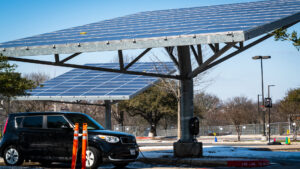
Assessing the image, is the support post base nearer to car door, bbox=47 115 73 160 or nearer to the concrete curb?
the concrete curb

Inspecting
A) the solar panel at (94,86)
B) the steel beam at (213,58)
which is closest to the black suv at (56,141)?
the steel beam at (213,58)

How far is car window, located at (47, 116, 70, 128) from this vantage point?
13.2m

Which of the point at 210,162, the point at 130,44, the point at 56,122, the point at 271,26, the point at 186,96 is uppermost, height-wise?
the point at 271,26

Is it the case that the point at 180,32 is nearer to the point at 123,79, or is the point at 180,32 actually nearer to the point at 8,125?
the point at 8,125

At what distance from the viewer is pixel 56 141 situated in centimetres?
1293

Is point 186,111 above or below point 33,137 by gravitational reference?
above

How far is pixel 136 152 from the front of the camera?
43.0 ft

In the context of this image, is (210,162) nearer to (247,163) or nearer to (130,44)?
(247,163)

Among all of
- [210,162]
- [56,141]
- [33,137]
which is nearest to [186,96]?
[210,162]

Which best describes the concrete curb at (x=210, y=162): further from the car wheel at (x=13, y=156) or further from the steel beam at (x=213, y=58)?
the car wheel at (x=13, y=156)

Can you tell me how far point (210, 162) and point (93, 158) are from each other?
12.3 feet

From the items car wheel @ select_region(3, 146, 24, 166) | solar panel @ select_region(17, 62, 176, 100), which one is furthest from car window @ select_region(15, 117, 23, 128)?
solar panel @ select_region(17, 62, 176, 100)

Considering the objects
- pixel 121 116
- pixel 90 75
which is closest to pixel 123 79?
pixel 90 75

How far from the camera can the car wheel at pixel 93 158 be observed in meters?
12.2
